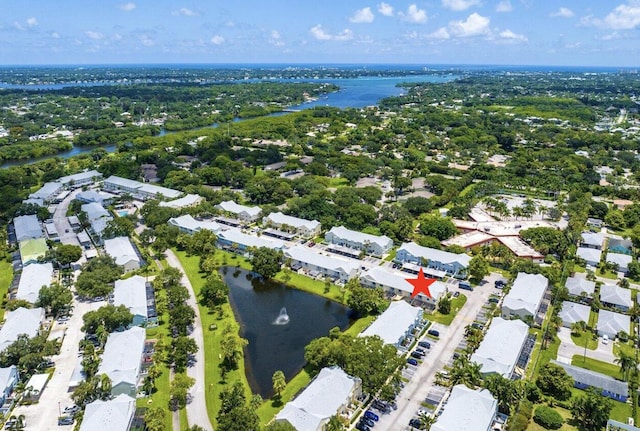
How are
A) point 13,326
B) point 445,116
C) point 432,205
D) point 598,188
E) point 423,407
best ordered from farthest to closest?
point 445,116, point 598,188, point 432,205, point 13,326, point 423,407

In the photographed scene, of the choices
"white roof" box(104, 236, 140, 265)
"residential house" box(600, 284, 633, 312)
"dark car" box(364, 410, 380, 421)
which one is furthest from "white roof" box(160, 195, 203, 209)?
"residential house" box(600, 284, 633, 312)

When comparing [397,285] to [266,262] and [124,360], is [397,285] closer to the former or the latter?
[266,262]

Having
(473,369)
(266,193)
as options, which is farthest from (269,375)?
(266,193)

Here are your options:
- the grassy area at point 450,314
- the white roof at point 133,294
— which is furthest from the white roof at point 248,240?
the grassy area at point 450,314

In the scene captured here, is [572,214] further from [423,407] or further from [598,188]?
[423,407]

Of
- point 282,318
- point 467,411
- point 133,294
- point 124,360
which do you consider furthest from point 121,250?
point 467,411

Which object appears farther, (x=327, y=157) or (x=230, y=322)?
(x=327, y=157)

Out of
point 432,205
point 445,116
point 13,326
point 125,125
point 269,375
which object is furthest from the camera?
point 445,116
